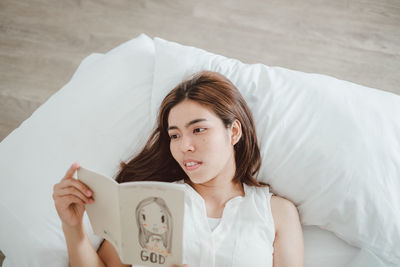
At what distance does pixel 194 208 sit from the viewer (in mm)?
1278

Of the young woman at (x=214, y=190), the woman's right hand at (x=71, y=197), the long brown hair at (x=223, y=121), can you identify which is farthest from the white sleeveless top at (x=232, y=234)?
the woman's right hand at (x=71, y=197)

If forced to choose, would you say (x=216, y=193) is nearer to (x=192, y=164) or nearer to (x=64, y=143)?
(x=192, y=164)

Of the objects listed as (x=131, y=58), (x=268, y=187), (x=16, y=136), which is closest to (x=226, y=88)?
(x=268, y=187)

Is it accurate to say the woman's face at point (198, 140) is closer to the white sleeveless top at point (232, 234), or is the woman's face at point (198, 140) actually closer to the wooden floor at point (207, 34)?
the white sleeveless top at point (232, 234)

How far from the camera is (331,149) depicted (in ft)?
4.27

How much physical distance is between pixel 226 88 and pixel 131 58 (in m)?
0.55

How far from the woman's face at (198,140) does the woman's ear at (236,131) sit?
A: 0.04m

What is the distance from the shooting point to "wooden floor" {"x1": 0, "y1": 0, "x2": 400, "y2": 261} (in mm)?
2193

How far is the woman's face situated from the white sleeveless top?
0.48 feet

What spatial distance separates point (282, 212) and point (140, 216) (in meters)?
0.61

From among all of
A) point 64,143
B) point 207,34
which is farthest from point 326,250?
point 207,34

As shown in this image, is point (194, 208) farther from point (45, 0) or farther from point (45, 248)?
point (45, 0)

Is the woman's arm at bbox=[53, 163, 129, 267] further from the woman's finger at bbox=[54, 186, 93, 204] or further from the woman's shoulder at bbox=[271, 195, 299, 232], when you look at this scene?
the woman's shoulder at bbox=[271, 195, 299, 232]

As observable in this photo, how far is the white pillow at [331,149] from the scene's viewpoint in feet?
4.16
